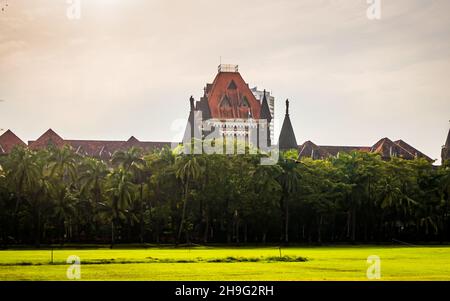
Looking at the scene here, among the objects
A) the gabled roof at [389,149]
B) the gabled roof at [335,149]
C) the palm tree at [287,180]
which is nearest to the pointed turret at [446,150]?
the gabled roof at [389,149]

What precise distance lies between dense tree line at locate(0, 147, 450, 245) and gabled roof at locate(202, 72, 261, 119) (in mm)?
42232

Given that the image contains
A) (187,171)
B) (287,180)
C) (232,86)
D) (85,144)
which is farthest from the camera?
(85,144)

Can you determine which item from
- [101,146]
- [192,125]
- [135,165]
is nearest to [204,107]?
[192,125]

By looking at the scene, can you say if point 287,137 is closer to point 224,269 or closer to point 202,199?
point 202,199

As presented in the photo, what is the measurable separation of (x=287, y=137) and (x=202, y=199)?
40270mm

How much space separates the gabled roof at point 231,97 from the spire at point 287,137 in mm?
10901

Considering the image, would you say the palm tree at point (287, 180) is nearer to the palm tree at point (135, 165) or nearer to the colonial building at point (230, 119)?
the palm tree at point (135, 165)

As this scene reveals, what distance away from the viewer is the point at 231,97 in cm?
12500

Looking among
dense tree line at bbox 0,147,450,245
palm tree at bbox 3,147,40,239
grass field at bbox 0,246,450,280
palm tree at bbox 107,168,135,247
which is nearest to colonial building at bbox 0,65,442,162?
dense tree line at bbox 0,147,450,245

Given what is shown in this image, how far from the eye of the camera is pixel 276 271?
111 feet

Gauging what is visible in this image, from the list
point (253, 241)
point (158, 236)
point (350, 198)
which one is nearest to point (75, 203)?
point (158, 236)

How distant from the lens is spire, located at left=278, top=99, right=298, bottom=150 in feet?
369

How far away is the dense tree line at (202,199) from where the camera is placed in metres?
73.0
